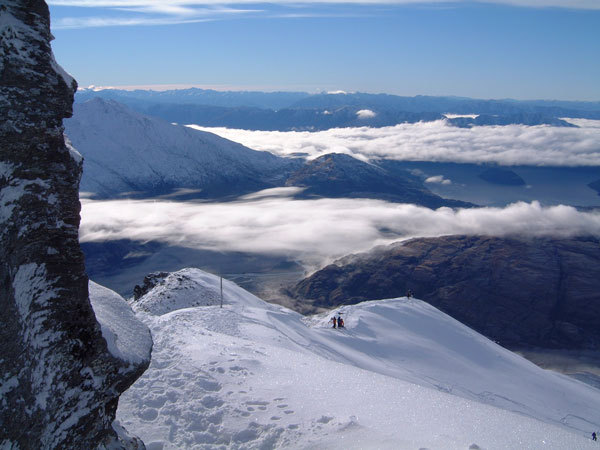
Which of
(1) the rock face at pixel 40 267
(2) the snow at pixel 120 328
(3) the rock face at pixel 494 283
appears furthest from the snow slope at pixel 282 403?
(3) the rock face at pixel 494 283

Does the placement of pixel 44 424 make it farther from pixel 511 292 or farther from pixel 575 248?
pixel 575 248

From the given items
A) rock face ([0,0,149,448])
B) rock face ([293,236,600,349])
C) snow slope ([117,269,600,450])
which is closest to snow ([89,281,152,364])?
rock face ([0,0,149,448])

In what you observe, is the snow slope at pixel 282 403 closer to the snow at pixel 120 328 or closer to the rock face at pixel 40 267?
the snow at pixel 120 328

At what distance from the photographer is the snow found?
9680 millimetres

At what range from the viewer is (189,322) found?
23922mm

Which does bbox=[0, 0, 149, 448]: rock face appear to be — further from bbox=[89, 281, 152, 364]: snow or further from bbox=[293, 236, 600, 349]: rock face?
bbox=[293, 236, 600, 349]: rock face

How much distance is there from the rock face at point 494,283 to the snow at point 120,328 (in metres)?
123

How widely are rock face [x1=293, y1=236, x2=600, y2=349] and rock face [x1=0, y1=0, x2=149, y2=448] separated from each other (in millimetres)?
124928

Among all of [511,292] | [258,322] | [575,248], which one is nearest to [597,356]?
[511,292]

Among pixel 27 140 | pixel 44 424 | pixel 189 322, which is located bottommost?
pixel 189 322

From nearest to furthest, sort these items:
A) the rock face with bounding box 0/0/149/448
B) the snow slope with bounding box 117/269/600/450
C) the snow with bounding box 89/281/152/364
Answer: the rock face with bounding box 0/0/149/448 → the snow with bounding box 89/281/152/364 → the snow slope with bounding box 117/269/600/450

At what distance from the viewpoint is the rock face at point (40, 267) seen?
8.04 metres

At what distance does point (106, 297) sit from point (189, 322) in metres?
12.7

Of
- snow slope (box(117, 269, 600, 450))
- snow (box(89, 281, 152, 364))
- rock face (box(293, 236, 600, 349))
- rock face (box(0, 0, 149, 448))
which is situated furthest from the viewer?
rock face (box(293, 236, 600, 349))
